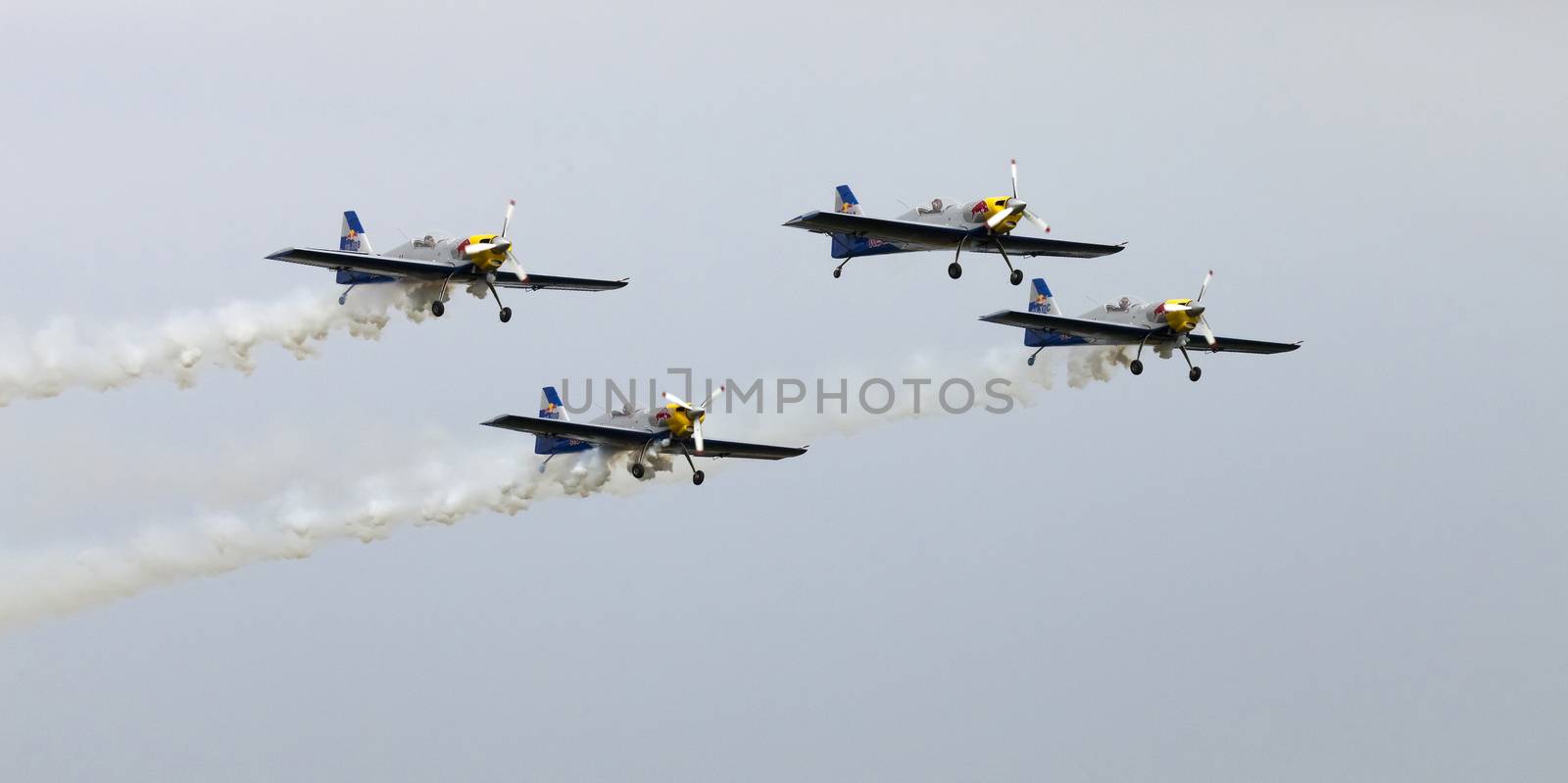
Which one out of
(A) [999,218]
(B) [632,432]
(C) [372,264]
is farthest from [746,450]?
(C) [372,264]

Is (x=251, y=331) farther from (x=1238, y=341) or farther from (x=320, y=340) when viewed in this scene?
(x=1238, y=341)

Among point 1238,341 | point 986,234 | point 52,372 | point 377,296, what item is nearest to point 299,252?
point 377,296

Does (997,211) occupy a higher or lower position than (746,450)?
higher

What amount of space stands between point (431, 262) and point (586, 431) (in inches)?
295

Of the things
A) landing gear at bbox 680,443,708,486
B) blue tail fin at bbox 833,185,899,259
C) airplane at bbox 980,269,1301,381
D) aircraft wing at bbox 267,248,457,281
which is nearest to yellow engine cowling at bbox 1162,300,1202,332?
airplane at bbox 980,269,1301,381

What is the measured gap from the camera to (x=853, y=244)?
107938mm

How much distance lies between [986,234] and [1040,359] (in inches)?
259

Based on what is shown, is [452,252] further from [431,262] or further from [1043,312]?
[1043,312]

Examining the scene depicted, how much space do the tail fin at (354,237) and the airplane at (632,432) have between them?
7679 mm

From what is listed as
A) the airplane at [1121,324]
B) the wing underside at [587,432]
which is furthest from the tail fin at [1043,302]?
the wing underside at [587,432]

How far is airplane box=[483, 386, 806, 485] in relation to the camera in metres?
102

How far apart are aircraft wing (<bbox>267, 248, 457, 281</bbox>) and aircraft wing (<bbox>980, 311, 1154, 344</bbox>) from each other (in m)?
16.5

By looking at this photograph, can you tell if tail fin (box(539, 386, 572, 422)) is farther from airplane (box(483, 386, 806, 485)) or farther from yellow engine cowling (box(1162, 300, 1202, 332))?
yellow engine cowling (box(1162, 300, 1202, 332))

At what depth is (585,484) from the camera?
105 metres
